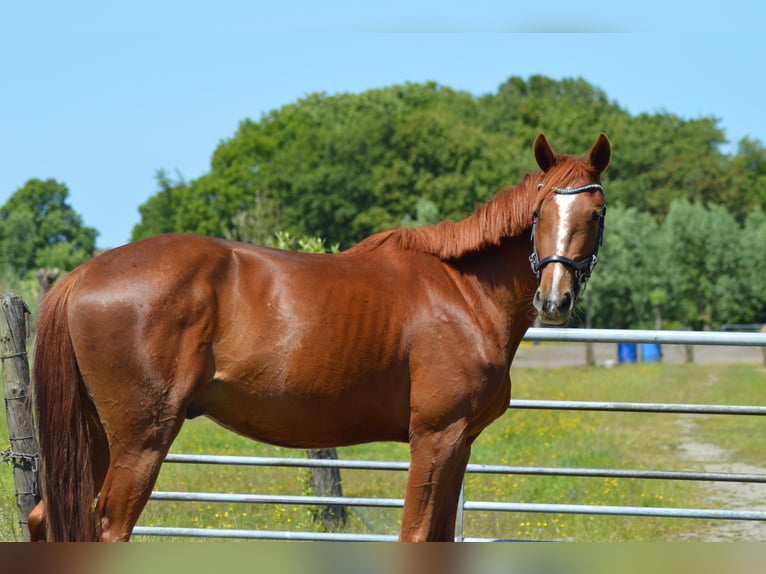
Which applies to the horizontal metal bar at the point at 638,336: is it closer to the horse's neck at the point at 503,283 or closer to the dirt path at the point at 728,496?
the horse's neck at the point at 503,283

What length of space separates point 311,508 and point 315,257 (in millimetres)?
3863

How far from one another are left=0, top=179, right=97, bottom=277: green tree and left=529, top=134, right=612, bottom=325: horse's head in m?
39.4

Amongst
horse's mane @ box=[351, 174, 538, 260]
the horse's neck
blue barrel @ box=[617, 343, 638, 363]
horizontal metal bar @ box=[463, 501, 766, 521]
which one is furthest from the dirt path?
blue barrel @ box=[617, 343, 638, 363]

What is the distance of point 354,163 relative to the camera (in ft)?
185

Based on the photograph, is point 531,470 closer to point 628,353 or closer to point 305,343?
point 305,343

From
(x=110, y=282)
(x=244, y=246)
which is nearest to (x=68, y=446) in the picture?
(x=110, y=282)

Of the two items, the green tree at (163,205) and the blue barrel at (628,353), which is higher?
the green tree at (163,205)

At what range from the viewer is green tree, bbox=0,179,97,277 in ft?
138

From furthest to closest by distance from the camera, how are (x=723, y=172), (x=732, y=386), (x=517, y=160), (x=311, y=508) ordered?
(x=723, y=172) → (x=517, y=160) → (x=732, y=386) → (x=311, y=508)

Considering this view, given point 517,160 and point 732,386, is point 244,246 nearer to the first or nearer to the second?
point 732,386

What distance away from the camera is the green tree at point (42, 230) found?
42.0 m

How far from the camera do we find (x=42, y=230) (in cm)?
4588

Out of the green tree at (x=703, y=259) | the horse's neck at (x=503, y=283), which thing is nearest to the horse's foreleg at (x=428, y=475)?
the horse's neck at (x=503, y=283)

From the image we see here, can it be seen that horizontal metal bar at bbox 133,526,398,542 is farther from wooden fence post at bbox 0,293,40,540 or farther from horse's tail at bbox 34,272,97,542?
horse's tail at bbox 34,272,97,542
